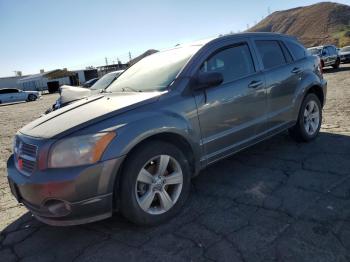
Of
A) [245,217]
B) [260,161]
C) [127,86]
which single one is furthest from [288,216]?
[127,86]

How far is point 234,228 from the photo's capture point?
10.7ft

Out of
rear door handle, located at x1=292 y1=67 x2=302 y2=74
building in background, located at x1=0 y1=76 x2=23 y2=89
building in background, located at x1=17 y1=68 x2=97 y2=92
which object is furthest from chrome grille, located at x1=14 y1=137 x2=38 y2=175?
building in background, located at x1=0 y1=76 x2=23 y2=89

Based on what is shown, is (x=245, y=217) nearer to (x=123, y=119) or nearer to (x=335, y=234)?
(x=335, y=234)

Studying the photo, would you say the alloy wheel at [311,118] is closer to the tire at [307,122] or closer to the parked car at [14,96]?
the tire at [307,122]

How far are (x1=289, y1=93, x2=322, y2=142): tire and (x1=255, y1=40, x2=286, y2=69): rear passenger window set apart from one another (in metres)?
0.84

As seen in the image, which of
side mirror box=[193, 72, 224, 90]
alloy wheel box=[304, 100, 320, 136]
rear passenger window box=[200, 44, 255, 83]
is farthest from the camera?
alloy wheel box=[304, 100, 320, 136]

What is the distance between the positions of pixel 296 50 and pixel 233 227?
3.44 metres

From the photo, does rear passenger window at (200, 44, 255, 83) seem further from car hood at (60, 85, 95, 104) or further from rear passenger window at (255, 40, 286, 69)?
car hood at (60, 85, 95, 104)

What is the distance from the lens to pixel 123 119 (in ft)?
10.6

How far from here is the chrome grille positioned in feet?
10.4

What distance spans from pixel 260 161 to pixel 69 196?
2.92m

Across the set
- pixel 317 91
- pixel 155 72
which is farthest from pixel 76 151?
pixel 317 91

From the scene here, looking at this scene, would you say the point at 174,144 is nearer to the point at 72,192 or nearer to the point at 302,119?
the point at 72,192

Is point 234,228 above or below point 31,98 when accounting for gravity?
below
